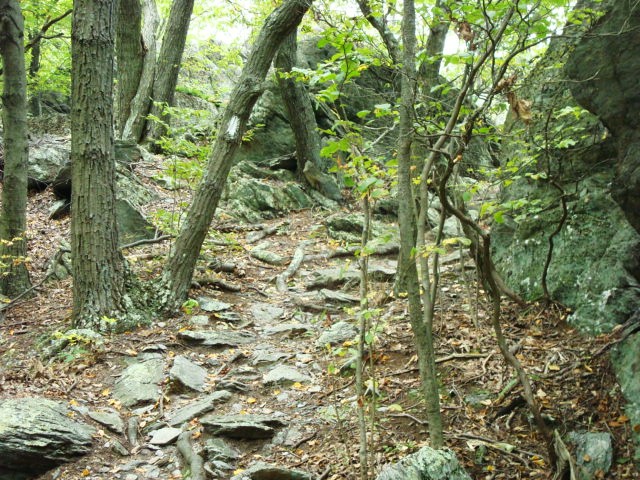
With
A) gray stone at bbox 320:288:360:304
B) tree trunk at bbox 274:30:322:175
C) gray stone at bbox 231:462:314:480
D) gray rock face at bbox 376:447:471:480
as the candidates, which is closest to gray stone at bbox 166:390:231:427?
gray stone at bbox 231:462:314:480

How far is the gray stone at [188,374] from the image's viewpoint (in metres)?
5.00

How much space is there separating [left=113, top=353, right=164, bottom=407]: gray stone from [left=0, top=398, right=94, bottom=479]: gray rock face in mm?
654

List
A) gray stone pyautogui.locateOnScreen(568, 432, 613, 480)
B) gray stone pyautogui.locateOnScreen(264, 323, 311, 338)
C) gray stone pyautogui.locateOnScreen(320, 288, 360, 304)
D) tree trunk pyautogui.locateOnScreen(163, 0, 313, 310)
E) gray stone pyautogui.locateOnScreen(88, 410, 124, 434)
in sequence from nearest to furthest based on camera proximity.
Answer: gray stone pyautogui.locateOnScreen(568, 432, 613, 480) < gray stone pyautogui.locateOnScreen(88, 410, 124, 434) < gray stone pyautogui.locateOnScreen(264, 323, 311, 338) < tree trunk pyautogui.locateOnScreen(163, 0, 313, 310) < gray stone pyautogui.locateOnScreen(320, 288, 360, 304)

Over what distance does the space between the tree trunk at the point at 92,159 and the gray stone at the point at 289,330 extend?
201 cm

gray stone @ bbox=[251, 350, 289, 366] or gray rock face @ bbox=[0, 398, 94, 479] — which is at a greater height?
gray stone @ bbox=[251, 350, 289, 366]

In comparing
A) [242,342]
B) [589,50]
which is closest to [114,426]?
[242,342]

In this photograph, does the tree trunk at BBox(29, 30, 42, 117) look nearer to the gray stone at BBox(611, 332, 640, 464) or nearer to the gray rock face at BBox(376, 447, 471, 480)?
the gray rock face at BBox(376, 447, 471, 480)

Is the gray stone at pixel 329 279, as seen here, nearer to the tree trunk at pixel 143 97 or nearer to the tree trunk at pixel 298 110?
the tree trunk at pixel 298 110

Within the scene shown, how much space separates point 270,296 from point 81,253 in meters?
2.87

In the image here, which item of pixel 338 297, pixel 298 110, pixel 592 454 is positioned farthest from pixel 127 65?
pixel 592 454

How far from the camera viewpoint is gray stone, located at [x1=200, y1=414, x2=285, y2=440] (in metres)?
4.11

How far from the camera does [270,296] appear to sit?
7.53 metres

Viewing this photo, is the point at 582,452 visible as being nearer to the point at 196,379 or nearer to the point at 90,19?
the point at 196,379

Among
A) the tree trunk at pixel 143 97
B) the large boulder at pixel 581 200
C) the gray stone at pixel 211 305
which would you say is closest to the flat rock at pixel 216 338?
the gray stone at pixel 211 305
